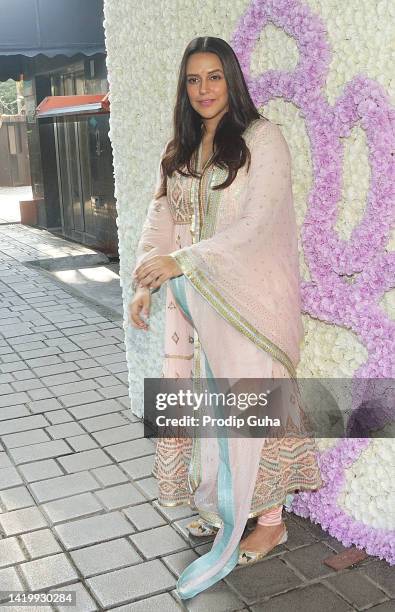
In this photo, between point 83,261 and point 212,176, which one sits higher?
point 212,176

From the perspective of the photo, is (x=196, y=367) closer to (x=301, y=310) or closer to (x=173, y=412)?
(x=173, y=412)

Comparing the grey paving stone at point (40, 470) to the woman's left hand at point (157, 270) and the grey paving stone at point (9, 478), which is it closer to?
the grey paving stone at point (9, 478)

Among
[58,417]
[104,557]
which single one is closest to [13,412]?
[58,417]

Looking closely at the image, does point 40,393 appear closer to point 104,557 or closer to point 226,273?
point 104,557

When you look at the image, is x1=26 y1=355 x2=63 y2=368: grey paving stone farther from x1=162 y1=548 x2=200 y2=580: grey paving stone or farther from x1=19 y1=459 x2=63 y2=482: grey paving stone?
x1=162 y1=548 x2=200 y2=580: grey paving stone

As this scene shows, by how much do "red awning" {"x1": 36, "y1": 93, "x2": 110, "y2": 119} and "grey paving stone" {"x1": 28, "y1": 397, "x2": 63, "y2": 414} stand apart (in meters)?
4.26

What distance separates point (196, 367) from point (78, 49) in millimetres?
6348

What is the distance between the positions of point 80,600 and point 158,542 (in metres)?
0.47

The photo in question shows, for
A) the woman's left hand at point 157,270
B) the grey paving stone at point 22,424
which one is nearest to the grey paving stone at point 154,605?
the woman's left hand at point 157,270

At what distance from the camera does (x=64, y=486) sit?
142 inches

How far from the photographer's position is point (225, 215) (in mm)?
2672

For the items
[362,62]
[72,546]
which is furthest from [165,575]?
[362,62]

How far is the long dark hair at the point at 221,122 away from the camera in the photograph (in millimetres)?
2584

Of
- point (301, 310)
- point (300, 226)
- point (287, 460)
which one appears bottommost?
point (287, 460)
